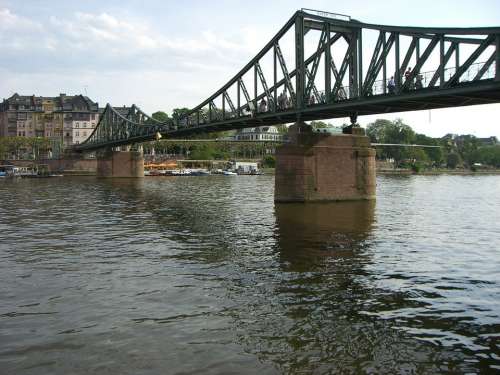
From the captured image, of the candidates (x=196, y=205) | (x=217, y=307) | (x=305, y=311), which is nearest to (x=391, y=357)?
(x=305, y=311)

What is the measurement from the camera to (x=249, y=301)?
46.8 ft

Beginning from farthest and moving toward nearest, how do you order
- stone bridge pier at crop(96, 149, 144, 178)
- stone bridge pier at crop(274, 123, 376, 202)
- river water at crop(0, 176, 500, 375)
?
stone bridge pier at crop(96, 149, 144, 178), stone bridge pier at crop(274, 123, 376, 202), river water at crop(0, 176, 500, 375)

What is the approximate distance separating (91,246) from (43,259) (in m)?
3.35

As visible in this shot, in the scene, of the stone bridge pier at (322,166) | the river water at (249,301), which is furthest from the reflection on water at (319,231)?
the stone bridge pier at (322,166)

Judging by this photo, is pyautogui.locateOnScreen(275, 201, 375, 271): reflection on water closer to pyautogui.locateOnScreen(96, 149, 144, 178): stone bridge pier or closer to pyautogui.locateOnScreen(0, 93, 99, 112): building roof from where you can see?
pyautogui.locateOnScreen(96, 149, 144, 178): stone bridge pier

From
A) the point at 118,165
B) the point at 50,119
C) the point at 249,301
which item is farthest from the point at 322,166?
the point at 50,119

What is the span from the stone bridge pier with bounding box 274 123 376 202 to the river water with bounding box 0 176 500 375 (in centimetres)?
1567

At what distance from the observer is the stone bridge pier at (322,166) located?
4441 cm

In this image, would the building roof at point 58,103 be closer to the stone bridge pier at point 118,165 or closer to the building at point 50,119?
the building at point 50,119

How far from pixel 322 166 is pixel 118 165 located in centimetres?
8848

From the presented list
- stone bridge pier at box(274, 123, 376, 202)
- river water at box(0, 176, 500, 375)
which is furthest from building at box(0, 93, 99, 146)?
river water at box(0, 176, 500, 375)

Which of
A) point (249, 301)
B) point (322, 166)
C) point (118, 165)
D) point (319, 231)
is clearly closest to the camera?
point (249, 301)

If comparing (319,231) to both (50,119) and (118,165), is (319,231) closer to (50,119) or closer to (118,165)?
(118,165)

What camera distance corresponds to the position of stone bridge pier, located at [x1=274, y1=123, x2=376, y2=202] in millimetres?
44406
